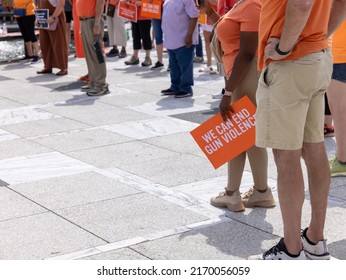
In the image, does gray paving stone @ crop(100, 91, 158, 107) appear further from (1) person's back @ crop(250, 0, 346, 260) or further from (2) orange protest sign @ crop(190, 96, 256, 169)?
(1) person's back @ crop(250, 0, 346, 260)

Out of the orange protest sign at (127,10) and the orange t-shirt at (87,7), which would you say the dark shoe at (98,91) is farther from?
the orange protest sign at (127,10)

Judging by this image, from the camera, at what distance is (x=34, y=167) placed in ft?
24.3

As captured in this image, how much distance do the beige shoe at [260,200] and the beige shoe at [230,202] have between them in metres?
0.10

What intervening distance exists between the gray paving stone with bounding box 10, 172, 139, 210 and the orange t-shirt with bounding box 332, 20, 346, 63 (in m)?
2.07

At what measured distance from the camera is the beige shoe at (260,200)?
5980 millimetres

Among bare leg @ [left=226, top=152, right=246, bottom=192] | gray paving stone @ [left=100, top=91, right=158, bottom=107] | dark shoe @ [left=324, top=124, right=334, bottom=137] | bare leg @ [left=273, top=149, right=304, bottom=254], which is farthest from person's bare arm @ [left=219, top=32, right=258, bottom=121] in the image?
gray paving stone @ [left=100, top=91, right=158, bottom=107]

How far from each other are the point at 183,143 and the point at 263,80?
3.73 m

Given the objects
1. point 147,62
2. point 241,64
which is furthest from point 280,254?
point 147,62

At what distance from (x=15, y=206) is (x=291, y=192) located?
2484 millimetres

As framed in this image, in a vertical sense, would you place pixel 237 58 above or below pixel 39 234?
above

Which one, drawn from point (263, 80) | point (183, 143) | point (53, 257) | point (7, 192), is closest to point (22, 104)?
point (183, 143)

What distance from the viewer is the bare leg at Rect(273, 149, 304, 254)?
4.56 meters

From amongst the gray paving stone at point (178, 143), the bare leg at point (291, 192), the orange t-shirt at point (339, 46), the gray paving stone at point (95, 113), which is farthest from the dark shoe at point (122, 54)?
the bare leg at point (291, 192)
